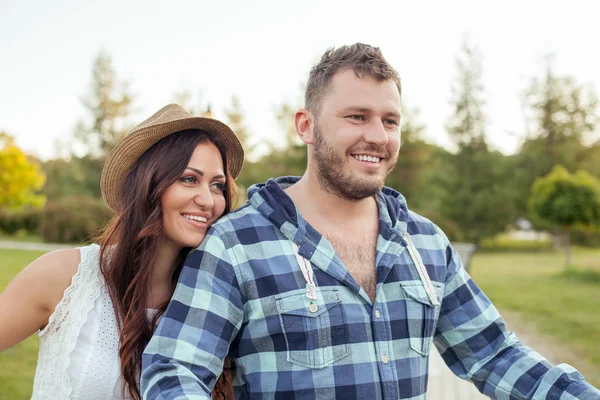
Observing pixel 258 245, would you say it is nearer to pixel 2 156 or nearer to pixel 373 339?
pixel 373 339

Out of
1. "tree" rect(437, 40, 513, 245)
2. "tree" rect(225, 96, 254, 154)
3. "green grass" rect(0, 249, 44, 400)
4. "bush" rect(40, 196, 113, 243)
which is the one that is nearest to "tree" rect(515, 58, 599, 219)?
"tree" rect(437, 40, 513, 245)

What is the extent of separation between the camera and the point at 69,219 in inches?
944

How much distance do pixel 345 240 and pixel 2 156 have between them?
44.7 feet

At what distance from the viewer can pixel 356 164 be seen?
2355mm

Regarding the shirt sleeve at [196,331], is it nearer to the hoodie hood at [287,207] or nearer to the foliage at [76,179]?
the hoodie hood at [287,207]

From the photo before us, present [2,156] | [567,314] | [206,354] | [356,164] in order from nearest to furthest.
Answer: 1. [206,354]
2. [356,164]
3. [567,314]
4. [2,156]

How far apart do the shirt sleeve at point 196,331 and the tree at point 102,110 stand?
111 feet

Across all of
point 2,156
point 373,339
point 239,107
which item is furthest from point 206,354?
point 239,107

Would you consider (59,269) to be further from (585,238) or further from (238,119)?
(585,238)

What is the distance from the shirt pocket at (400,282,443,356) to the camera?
2270mm

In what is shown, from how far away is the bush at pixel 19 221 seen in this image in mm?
29312

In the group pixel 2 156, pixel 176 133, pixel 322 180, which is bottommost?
pixel 2 156

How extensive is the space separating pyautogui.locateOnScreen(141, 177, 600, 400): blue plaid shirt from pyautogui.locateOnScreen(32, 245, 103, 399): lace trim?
0.69 metres

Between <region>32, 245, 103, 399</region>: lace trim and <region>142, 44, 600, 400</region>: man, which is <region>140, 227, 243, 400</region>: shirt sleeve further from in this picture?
<region>32, 245, 103, 399</region>: lace trim
